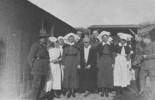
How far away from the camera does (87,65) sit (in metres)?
9.73

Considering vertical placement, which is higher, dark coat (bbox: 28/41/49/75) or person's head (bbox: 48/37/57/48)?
person's head (bbox: 48/37/57/48)

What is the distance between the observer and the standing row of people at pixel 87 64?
32.1 ft

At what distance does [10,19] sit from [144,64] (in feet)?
13.5

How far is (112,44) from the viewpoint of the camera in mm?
10148

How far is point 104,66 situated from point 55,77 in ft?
4.90

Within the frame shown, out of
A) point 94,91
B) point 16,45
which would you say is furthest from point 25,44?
point 94,91

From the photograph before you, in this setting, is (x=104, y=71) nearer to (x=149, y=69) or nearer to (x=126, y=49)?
(x=126, y=49)

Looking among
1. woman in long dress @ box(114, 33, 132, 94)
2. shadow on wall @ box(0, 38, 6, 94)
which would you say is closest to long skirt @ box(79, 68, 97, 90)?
woman in long dress @ box(114, 33, 132, 94)

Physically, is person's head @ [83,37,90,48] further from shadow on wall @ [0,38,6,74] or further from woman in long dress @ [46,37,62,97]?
shadow on wall @ [0,38,6,74]

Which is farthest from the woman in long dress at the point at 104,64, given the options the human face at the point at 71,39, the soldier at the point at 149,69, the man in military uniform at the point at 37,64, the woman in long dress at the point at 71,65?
the man in military uniform at the point at 37,64

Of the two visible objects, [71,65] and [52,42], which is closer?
[71,65]

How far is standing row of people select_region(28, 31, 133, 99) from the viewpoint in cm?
979

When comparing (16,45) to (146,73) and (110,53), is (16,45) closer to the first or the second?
(110,53)

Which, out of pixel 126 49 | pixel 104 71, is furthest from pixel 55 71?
pixel 126 49
